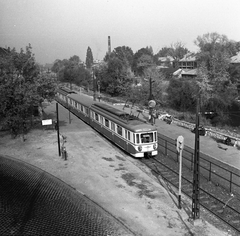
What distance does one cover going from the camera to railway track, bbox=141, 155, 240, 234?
1234 centimetres

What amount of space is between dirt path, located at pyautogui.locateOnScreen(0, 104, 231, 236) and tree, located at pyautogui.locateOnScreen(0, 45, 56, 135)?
7.98 feet

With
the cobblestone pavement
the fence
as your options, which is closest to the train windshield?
the fence

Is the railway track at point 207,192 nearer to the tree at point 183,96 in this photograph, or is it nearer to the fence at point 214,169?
the fence at point 214,169

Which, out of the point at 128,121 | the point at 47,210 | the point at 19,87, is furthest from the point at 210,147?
the point at 19,87

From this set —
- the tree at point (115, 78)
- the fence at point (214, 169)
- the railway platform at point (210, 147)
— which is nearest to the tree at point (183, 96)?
the railway platform at point (210, 147)

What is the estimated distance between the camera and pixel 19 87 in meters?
24.6

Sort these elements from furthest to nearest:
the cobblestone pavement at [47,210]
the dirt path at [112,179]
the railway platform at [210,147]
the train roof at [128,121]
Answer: the railway platform at [210,147], the train roof at [128,121], the dirt path at [112,179], the cobblestone pavement at [47,210]

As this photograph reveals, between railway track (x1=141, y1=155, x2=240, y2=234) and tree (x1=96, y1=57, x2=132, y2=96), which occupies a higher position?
tree (x1=96, y1=57, x2=132, y2=96)

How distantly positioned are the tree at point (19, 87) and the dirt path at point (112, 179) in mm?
2432

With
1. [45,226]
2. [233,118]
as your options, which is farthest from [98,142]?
[233,118]

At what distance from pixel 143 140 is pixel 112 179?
3.67 meters

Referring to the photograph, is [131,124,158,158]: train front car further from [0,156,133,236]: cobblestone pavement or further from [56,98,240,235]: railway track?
[0,156,133,236]: cobblestone pavement

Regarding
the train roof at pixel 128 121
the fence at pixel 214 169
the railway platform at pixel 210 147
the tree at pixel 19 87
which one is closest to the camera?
the fence at pixel 214 169

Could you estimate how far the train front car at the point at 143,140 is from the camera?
60.5 ft
